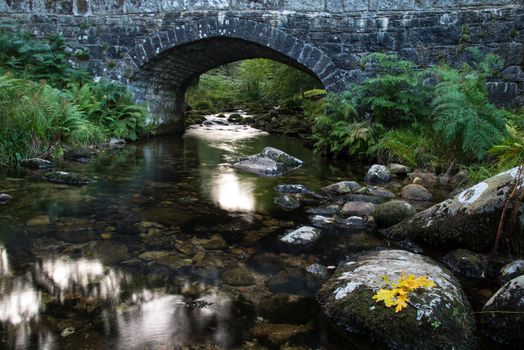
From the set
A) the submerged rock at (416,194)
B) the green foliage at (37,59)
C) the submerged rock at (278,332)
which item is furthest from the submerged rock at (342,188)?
the green foliage at (37,59)

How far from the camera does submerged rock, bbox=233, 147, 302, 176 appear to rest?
21.4 ft

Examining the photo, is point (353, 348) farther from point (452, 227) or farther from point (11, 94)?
point (11, 94)

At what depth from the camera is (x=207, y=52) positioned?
9.99 metres

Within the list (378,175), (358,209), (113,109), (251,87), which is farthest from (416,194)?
(251,87)

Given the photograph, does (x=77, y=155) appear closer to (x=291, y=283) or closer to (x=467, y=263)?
(x=291, y=283)

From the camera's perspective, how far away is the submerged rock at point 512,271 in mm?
2662

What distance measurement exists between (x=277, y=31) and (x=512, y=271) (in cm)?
692

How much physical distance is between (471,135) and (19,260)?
17.3 feet

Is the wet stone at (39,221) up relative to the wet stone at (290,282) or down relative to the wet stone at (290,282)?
down

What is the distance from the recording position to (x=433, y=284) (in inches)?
89.1

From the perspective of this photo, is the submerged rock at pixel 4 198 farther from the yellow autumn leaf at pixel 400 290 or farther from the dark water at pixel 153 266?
the yellow autumn leaf at pixel 400 290

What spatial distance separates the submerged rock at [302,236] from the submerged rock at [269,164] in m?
2.84

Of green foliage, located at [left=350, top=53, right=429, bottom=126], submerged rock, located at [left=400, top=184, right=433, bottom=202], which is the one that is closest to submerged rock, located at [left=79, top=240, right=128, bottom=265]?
submerged rock, located at [left=400, top=184, right=433, bottom=202]

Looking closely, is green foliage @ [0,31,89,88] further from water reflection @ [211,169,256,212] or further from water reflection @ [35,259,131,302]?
water reflection @ [35,259,131,302]
